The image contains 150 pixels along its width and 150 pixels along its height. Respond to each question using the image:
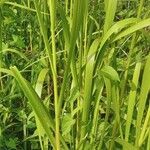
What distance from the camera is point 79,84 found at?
1.00 metres

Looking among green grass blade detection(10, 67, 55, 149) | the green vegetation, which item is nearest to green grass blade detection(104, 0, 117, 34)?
the green vegetation

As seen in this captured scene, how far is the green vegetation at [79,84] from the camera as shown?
0.87 meters

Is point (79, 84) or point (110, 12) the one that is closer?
point (110, 12)

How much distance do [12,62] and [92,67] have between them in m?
0.69

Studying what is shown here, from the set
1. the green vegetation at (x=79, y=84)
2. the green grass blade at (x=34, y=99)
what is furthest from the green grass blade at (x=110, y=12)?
the green grass blade at (x=34, y=99)

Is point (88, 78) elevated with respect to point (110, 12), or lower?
lower

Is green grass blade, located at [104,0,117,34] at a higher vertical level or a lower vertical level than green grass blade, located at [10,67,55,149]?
higher

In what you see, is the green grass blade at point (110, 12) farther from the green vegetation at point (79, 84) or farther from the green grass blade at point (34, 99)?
the green grass blade at point (34, 99)

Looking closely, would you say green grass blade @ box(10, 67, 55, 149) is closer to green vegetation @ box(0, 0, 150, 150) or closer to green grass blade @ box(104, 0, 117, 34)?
green vegetation @ box(0, 0, 150, 150)

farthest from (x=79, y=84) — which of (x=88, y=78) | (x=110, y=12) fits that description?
(x=110, y=12)

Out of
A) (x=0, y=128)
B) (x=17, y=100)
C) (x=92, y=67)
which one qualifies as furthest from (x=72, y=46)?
(x=17, y=100)

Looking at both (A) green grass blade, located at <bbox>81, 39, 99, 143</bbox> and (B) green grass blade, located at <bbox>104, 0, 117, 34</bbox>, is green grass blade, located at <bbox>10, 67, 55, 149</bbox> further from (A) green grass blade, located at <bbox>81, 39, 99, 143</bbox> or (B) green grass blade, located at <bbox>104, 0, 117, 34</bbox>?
(B) green grass blade, located at <bbox>104, 0, 117, 34</bbox>

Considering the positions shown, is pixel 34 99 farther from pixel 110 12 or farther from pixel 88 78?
pixel 110 12

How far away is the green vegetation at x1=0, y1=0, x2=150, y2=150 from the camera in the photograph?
0.87 meters
